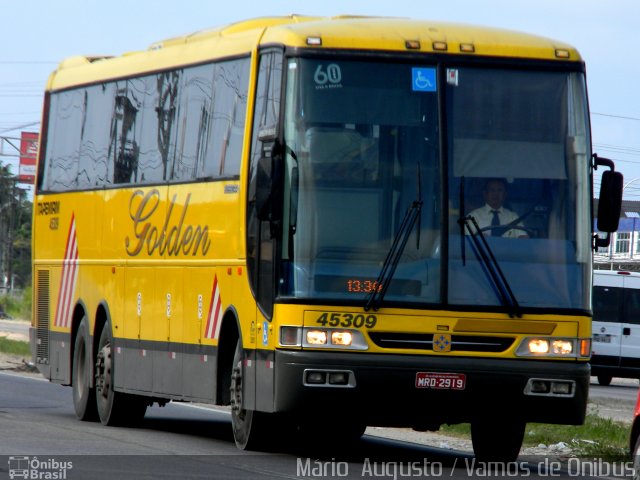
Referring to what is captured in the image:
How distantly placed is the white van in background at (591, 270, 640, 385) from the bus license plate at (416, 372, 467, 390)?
73.2 ft

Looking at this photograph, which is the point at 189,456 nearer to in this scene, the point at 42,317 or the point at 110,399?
the point at 110,399

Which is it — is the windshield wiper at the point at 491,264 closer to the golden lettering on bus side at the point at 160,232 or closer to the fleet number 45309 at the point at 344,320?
the fleet number 45309 at the point at 344,320

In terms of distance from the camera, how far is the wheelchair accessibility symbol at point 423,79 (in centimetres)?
1360

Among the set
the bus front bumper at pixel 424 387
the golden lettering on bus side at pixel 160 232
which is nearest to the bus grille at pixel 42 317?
the golden lettering on bus side at pixel 160 232

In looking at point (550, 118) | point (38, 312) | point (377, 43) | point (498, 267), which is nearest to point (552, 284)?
point (498, 267)

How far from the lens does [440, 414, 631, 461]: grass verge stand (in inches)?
655

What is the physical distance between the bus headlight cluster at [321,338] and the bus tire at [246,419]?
3.93ft

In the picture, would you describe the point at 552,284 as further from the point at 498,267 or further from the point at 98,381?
the point at 98,381

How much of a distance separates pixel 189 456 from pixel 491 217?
337 centimetres

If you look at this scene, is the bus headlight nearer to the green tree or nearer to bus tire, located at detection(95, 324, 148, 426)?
bus tire, located at detection(95, 324, 148, 426)

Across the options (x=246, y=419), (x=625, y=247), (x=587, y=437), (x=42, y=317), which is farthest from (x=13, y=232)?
(x=246, y=419)

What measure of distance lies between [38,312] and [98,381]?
2.95 metres

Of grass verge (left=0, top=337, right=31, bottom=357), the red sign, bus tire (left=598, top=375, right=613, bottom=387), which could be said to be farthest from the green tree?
bus tire (left=598, top=375, right=613, bottom=387)

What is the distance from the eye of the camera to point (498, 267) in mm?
13336
